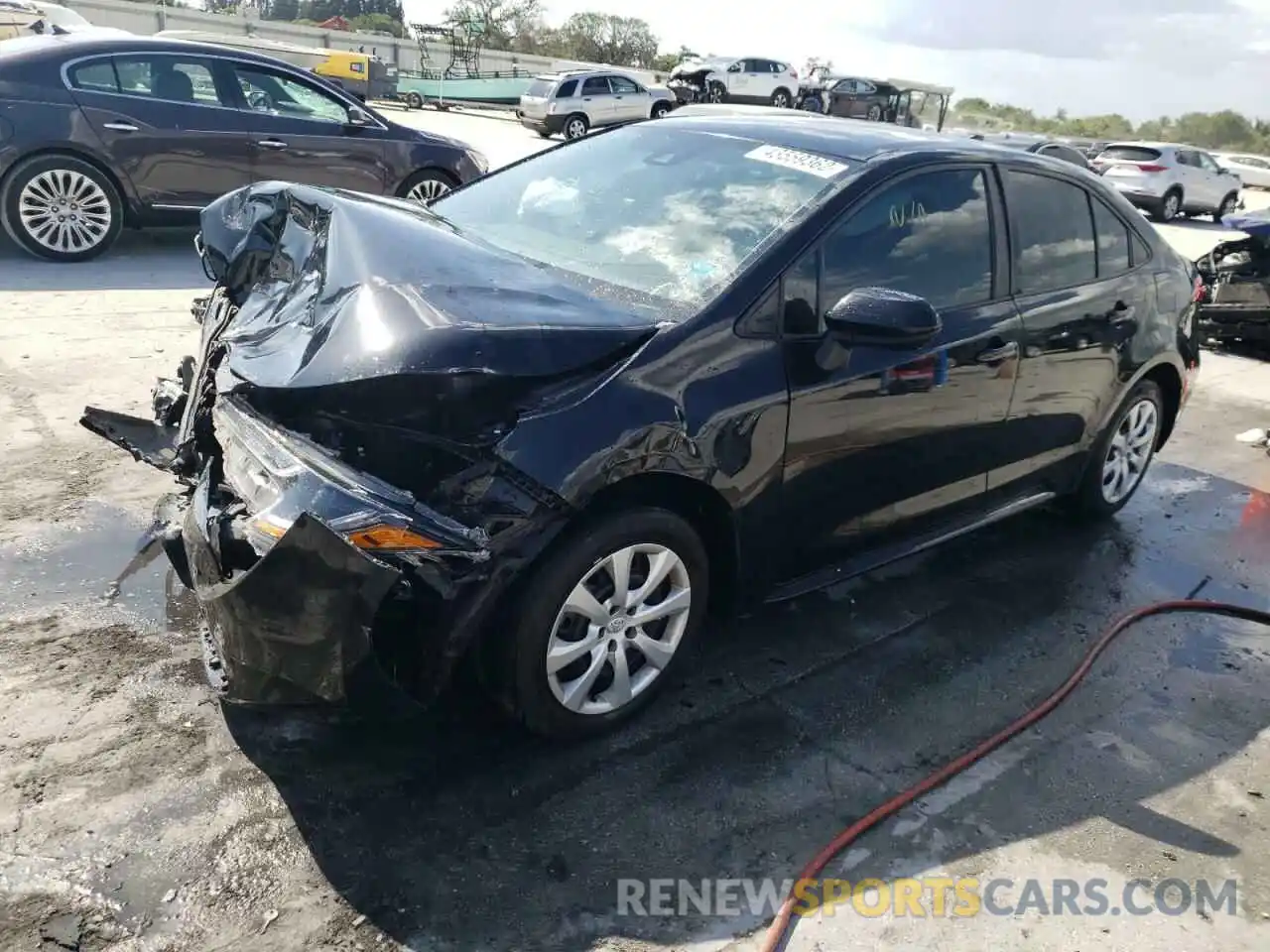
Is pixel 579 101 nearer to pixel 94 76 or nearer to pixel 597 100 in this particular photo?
pixel 597 100

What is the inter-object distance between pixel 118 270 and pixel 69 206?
55 cm

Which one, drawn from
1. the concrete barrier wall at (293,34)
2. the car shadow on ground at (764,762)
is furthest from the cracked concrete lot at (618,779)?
the concrete barrier wall at (293,34)

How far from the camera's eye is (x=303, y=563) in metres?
2.32

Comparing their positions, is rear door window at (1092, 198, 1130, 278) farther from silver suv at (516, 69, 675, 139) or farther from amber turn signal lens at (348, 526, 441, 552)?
silver suv at (516, 69, 675, 139)

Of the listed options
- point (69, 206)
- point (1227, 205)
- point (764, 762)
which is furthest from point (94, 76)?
point (1227, 205)

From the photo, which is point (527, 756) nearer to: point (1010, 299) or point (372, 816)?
point (372, 816)

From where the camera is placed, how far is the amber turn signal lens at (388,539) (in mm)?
2404

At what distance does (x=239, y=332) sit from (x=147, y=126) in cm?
576

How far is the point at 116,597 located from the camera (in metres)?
A: 3.53

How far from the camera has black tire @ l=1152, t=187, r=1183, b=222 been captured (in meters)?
22.0

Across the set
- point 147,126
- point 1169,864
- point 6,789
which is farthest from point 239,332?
point 147,126

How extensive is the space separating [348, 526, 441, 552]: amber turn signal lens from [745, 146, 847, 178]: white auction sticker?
190 centimetres

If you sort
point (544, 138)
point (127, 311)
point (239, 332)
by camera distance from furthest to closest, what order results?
point (544, 138) → point (127, 311) → point (239, 332)

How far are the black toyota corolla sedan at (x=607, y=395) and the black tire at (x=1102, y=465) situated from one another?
16.5 inches
